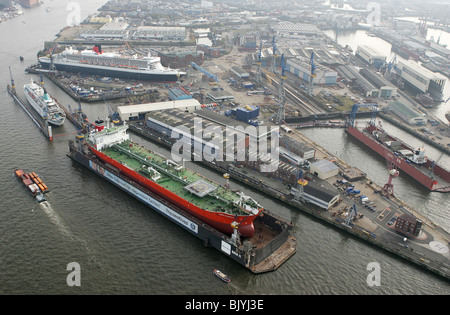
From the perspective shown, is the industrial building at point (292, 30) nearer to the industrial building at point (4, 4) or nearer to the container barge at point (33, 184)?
the container barge at point (33, 184)

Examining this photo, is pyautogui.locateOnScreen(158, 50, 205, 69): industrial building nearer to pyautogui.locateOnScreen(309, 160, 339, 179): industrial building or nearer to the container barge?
the container barge

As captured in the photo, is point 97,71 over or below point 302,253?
over

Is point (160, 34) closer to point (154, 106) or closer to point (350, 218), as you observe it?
point (154, 106)

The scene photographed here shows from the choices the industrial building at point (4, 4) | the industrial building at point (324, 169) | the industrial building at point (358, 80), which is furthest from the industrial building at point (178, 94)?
the industrial building at point (4, 4)

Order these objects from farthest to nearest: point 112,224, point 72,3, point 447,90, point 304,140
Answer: point 72,3
point 447,90
point 304,140
point 112,224

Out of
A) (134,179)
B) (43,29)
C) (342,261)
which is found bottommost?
(342,261)

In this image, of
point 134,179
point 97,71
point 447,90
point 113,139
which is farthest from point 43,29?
point 447,90

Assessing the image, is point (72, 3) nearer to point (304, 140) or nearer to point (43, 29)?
point (43, 29)
